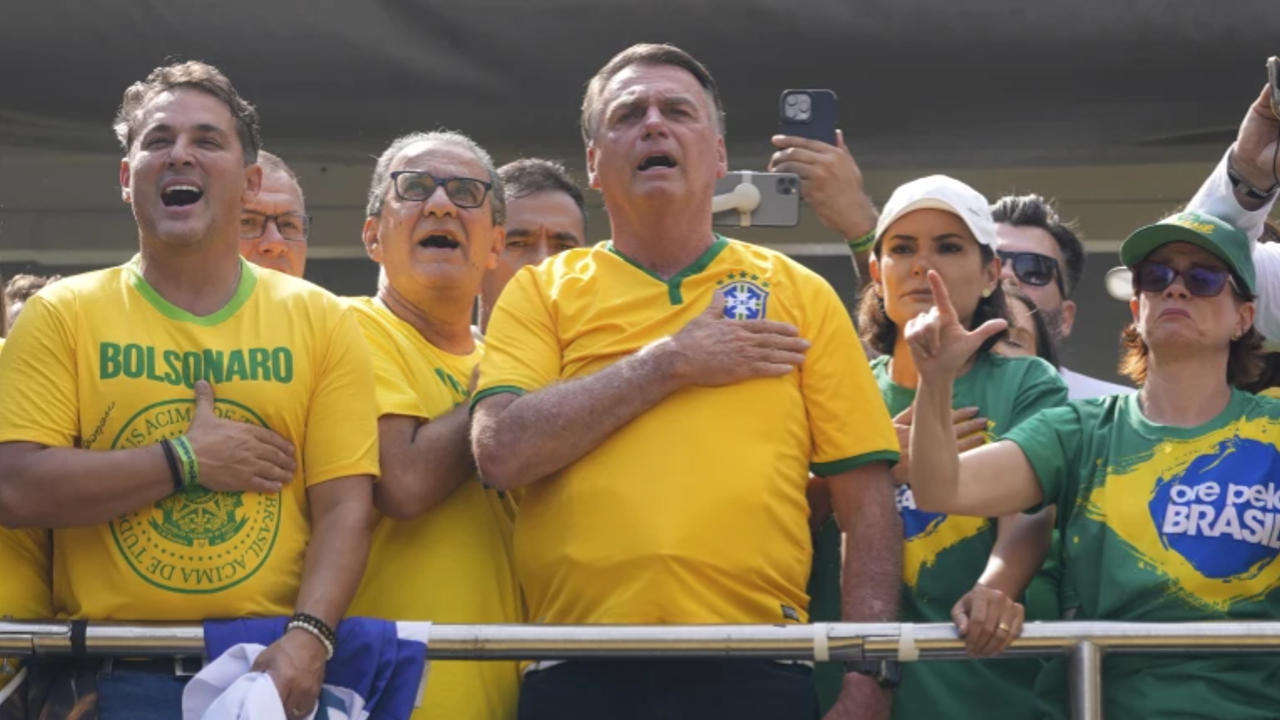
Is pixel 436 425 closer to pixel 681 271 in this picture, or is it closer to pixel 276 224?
pixel 681 271

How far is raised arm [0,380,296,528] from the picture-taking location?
3.36 meters

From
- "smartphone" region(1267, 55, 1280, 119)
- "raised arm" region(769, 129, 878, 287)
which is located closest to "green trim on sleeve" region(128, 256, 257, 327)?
"raised arm" region(769, 129, 878, 287)

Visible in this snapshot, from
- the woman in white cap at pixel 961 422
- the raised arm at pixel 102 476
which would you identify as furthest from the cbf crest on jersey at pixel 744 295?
the raised arm at pixel 102 476

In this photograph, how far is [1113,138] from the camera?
22.0ft

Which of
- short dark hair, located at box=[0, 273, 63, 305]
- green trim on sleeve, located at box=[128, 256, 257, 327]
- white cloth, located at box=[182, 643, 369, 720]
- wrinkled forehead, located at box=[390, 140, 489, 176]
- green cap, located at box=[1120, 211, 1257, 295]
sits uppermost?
wrinkled forehead, located at box=[390, 140, 489, 176]

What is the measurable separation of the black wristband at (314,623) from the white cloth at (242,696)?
0.08 m

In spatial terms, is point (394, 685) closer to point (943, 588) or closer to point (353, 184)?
point (943, 588)

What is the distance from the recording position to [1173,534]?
350cm

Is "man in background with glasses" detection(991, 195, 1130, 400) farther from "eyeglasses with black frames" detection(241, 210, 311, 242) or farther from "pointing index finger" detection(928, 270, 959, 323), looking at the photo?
"eyeglasses with black frames" detection(241, 210, 311, 242)

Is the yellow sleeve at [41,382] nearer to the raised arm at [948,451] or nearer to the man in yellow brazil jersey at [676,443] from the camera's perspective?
the man in yellow brazil jersey at [676,443]

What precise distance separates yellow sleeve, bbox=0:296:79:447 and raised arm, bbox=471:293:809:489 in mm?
765

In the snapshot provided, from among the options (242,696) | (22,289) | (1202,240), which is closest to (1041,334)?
(1202,240)

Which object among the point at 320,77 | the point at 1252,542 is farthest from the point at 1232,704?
the point at 320,77

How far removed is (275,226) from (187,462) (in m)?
1.60
